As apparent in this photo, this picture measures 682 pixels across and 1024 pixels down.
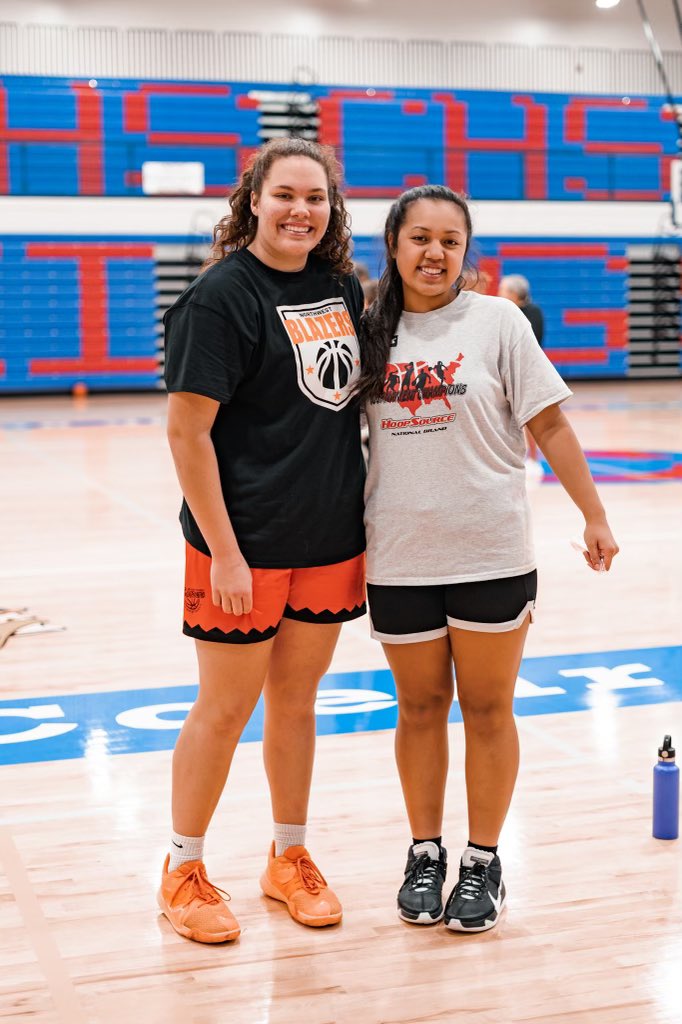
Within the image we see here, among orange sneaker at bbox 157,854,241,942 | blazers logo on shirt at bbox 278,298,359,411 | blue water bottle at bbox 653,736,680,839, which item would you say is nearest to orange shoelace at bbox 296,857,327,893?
orange sneaker at bbox 157,854,241,942

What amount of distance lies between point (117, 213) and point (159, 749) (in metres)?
15.2

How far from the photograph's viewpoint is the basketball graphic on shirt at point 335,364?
2.70m

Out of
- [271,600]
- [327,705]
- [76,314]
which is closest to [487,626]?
[271,600]

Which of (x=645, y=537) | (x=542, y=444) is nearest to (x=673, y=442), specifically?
(x=645, y=537)

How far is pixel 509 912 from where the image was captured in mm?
2900

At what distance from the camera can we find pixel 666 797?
3268 millimetres

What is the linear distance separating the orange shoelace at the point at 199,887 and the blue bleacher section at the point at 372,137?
15.9 metres

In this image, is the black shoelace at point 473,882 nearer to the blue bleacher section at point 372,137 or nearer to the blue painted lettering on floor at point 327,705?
the blue painted lettering on floor at point 327,705

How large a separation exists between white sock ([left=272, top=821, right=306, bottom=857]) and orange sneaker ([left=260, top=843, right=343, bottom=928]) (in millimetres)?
11

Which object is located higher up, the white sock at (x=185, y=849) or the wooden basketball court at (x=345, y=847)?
the white sock at (x=185, y=849)

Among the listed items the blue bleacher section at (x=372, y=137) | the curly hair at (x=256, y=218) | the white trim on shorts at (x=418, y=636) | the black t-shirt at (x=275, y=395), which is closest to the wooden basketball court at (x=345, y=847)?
the white trim on shorts at (x=418, y=636)

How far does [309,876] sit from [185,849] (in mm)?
290

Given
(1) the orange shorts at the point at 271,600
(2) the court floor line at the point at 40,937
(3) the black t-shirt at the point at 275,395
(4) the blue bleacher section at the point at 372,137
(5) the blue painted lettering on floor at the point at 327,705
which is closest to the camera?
(2) the court floor line at the point at 40,937

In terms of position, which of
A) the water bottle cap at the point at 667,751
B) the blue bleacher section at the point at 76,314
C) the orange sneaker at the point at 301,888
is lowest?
the orange sneaker at the point at 301,888
